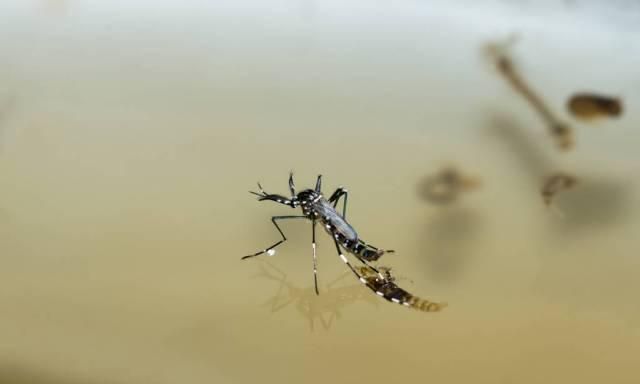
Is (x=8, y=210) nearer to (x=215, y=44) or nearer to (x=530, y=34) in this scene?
(x=215, y=44)

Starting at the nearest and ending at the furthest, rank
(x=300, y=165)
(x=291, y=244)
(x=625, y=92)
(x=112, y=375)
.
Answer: (x=112, y=375) → (x=291, y=244) → (x=300, y=165) → (x=625, y=92)

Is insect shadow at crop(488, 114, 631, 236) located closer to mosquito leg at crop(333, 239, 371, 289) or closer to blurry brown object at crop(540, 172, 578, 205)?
blurry brown object at crop(540, 172, 578, 205)

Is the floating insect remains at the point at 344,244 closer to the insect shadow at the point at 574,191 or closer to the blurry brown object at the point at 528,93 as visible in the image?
the insect shadow at the point at 574,191

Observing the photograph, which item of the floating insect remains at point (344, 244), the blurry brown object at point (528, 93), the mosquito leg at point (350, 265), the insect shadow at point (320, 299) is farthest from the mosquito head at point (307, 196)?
the blurry brown object at point (528, 93)

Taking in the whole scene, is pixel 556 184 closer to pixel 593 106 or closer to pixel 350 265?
pixel 593 106

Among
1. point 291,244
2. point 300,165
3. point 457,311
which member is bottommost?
point 457,311

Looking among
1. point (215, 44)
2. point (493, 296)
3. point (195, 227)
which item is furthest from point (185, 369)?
point (215, 44)

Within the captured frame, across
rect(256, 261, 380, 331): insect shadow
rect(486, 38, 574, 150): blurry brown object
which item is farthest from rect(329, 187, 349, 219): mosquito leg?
rect(486, 38, 574, 150): blurry brown object

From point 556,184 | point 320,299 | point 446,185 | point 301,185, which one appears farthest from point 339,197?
point 556,184
